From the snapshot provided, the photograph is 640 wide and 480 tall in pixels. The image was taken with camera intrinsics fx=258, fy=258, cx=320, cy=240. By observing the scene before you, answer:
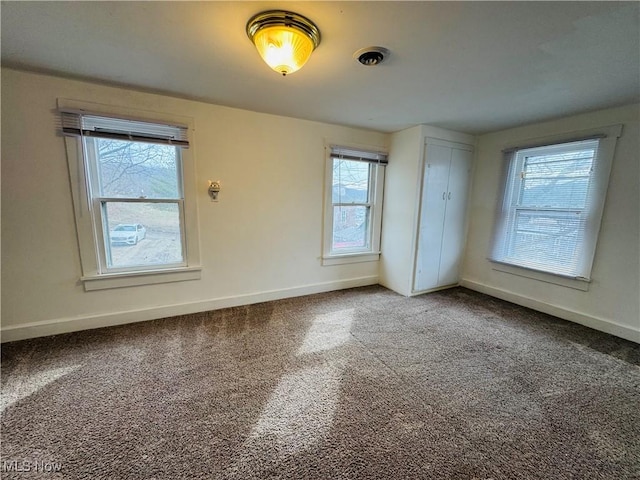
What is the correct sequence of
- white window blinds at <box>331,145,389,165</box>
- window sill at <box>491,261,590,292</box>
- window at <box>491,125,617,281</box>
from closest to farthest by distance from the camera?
window at <box>491,125,617,281</box>
window sill at <box>491,261,590,292</box>
white window blinds at <box>331,145,389,165</box>

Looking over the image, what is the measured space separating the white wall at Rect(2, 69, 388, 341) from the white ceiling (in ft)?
0.79

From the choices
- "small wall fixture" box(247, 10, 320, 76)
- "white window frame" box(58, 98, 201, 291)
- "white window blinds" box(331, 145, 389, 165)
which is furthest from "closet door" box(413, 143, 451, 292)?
"white window frame" box(58, 98, 201, 291)

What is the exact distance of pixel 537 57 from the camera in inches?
65.6

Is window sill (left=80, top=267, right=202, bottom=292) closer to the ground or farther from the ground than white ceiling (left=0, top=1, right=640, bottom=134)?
closer to the ground

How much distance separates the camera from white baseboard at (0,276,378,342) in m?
2.27

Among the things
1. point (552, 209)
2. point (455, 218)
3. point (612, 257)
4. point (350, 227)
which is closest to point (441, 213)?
point (455, 218)

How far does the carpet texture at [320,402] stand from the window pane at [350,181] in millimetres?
1739

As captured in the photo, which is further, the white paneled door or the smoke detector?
the white paneled door

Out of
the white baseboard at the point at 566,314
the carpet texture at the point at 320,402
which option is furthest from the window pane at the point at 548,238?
the carpet texture at the point at 320,402

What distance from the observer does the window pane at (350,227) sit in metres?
3.61

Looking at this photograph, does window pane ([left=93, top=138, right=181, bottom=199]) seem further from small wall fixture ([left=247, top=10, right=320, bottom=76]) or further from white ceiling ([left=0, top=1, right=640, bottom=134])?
small wall fixture ([left=247, top=10, right=320, bottom=76])

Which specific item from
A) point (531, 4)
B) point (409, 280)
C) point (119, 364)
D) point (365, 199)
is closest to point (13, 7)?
point (119, 364)

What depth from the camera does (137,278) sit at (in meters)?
2.59

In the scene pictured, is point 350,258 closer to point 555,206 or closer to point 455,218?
point 455,218
